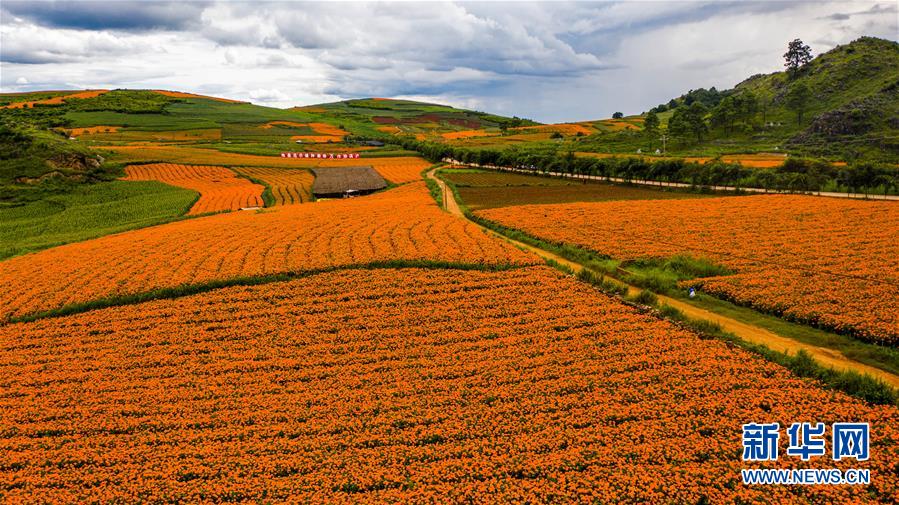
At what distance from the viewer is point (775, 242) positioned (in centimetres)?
3291

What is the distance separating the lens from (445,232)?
37000mm

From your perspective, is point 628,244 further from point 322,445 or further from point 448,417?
point 322,445

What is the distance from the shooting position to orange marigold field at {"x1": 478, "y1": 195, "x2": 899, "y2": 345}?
73.7 ft

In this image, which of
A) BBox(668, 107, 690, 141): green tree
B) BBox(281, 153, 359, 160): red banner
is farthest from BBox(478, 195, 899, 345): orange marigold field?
BBox(281, 153, 359, 160): red banner

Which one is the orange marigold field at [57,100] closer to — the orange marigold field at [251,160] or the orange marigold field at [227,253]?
the orange marigold field at [251,160]

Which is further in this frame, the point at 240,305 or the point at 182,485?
the point at 240,305

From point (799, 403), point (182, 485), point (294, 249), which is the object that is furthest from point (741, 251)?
point (182, 485)

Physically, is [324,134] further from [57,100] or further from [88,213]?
[88,213]

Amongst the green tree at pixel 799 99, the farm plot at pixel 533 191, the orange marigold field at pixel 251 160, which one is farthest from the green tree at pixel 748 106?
the orange marigold field at pixel 251 160

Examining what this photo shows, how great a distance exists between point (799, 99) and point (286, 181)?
379 feet

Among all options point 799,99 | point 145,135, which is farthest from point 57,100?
point 799,99

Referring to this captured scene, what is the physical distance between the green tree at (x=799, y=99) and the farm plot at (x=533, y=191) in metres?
71.5

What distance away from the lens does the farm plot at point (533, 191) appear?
57719mm

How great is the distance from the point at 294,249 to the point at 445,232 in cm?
1118
